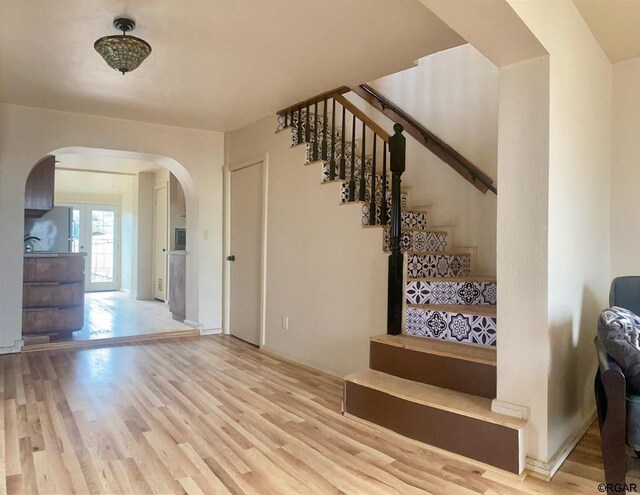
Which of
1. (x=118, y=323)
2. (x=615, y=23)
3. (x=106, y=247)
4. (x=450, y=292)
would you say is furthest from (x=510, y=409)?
(x=106, y=247)

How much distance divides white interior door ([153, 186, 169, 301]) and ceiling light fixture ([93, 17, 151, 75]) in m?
5.34

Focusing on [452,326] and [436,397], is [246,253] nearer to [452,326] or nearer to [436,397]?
[452,326]

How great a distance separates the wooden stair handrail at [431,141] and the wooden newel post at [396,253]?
2.57 ft

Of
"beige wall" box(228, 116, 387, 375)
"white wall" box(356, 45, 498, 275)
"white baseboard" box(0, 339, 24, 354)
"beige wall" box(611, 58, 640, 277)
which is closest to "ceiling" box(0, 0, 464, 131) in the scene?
"beige wall" box(228, 116, 387, 375)

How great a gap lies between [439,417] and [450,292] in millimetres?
1061

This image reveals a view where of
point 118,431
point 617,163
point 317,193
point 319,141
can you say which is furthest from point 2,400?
point 617,163

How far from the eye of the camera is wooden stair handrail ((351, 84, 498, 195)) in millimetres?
3469

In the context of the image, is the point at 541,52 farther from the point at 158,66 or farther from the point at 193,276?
the point at 193,276

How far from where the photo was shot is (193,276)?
5016 mm

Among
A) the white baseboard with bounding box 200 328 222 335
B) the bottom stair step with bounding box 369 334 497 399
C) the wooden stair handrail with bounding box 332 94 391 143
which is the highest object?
the wooden stair handrail with bounding box 332 94 391 143

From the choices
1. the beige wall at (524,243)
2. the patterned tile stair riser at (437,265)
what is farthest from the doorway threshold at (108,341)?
the beige wall at (524,243)

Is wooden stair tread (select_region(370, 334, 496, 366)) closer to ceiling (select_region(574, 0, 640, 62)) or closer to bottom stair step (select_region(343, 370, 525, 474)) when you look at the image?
bottom stair step (select_region(343, 370, 525, 474))

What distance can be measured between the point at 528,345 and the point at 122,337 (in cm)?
414

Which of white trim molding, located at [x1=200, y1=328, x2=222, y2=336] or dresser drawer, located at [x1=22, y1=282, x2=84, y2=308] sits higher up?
dresser drawer, located at [x1=22, y1=282, x2=84, y2=308]
